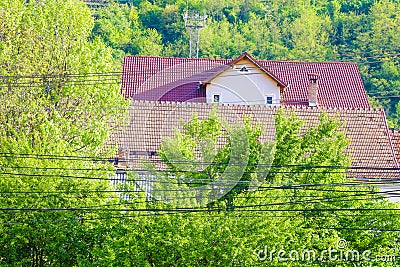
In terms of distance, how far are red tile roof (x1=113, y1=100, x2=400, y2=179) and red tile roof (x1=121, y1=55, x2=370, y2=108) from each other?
7715mm

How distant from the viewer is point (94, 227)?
23.4m

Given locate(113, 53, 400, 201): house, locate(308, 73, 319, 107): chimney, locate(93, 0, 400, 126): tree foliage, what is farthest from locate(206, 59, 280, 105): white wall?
locate(93, 0, 400, 126): tree foliage

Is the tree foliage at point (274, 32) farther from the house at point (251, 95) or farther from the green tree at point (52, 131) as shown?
the green tree at point (52, 131)

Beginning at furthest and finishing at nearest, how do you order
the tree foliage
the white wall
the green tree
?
the tree foliage < the white wall < the green tree

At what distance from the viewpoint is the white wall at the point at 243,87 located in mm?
40906

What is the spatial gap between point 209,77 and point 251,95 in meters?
1.87

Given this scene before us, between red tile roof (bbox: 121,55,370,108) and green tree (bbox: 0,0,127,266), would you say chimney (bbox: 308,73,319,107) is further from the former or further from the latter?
green tree (bbox: 0,0,127,266)

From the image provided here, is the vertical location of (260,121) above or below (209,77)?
below

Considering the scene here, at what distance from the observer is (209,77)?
41375 mm

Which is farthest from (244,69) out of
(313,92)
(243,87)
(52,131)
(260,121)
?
(52,131)

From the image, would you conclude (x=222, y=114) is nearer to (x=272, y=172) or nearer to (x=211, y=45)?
(x=272, y=172)

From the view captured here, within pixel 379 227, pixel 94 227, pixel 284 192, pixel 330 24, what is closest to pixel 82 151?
pixel 94 227

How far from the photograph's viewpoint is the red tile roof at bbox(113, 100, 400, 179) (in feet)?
101

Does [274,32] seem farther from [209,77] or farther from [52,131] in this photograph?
[52,131]
